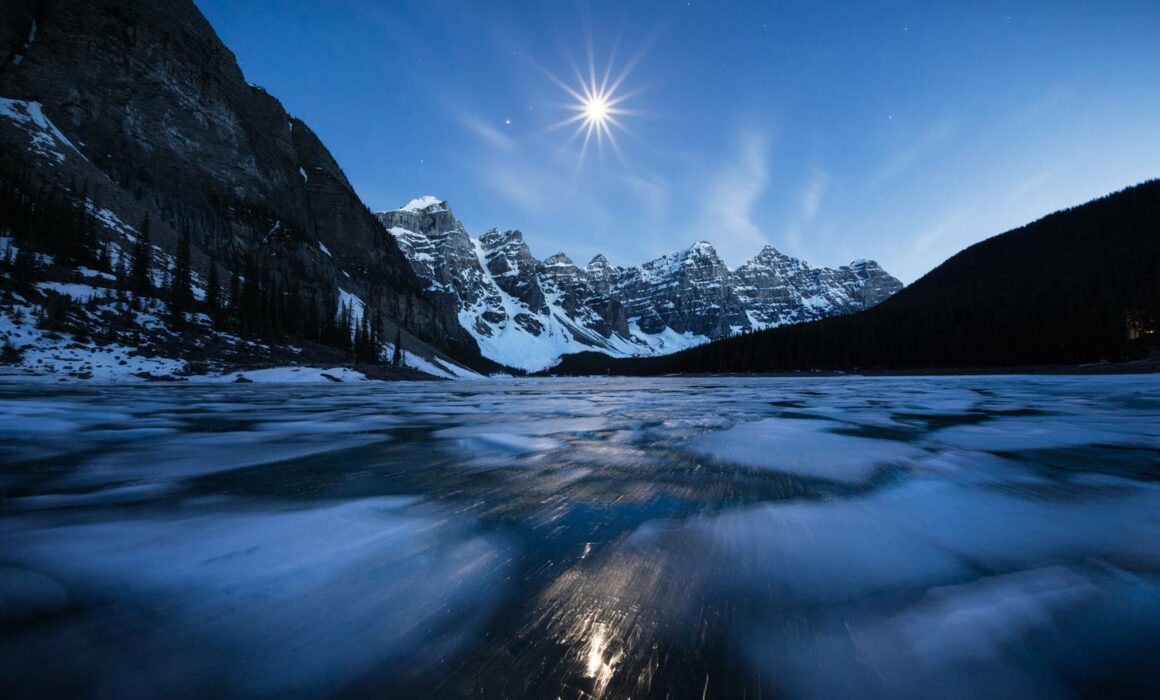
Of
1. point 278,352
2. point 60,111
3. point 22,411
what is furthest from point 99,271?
point 22,411

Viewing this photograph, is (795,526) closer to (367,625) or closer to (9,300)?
(367,625)

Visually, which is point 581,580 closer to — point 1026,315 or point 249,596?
point 249,596

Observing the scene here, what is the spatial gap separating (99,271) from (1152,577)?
5911cm

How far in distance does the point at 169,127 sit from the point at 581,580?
9818 cm

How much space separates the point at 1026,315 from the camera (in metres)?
53.5

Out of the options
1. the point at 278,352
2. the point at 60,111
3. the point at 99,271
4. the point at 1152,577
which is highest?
the point at 60,111

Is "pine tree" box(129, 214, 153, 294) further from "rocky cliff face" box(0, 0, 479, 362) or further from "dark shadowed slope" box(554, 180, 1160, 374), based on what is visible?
"dark shadowed slope" box(554, 180, 1160, 374)

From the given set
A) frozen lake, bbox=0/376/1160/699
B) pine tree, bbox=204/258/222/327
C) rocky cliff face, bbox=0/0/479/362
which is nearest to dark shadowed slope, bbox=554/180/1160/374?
frozen lake, bbox=0/376/1160/699

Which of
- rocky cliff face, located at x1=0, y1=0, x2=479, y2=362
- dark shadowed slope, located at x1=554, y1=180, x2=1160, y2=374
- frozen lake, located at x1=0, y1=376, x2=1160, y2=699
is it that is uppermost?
rocky cliff face, located at x1=0, y1=0, x2=479, y2=362

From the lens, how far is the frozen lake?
112cm

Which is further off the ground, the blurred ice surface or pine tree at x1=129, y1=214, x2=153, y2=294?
pine tree at x1=129, y1=214, x2=153, y2=294

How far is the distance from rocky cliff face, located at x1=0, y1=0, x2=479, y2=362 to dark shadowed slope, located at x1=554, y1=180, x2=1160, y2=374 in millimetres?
82077

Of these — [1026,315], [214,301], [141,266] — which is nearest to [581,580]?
[141,266]

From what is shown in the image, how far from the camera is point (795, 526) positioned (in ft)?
7.33
